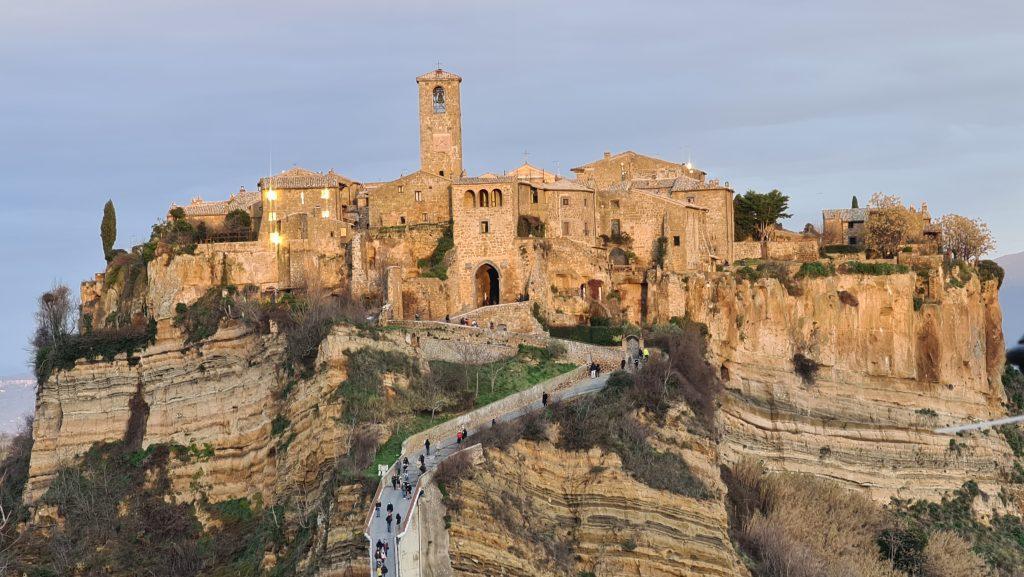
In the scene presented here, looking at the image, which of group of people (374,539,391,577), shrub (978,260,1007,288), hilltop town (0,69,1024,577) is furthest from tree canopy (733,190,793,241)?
group of people (374,539,391,577)

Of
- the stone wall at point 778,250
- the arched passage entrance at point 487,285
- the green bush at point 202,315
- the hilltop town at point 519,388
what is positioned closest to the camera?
the hilltop town at point 519,388

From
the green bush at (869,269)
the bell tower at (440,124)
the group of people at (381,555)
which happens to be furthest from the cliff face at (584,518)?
the bell tower at (440,124)

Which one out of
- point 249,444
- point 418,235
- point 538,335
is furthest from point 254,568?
point 418,235

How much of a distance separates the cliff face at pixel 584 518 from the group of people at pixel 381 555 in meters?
3.51

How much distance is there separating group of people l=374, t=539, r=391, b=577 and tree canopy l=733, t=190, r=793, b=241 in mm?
34446

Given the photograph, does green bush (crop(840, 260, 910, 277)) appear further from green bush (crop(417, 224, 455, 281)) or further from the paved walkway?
green bush (crop(417, 224, 455, 281))

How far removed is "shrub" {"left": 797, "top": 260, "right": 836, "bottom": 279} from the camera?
64.9m

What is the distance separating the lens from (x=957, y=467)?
6519cm

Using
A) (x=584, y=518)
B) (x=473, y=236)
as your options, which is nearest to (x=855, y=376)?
(x=473, y=236)

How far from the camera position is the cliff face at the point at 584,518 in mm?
41875

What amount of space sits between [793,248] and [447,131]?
17205 millimetres

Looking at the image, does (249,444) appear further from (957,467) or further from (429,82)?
(957,467)

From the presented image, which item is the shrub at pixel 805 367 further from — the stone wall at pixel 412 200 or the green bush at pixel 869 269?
the stone wall at pixel 412 200

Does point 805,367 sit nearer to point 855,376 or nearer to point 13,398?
point 855,376
